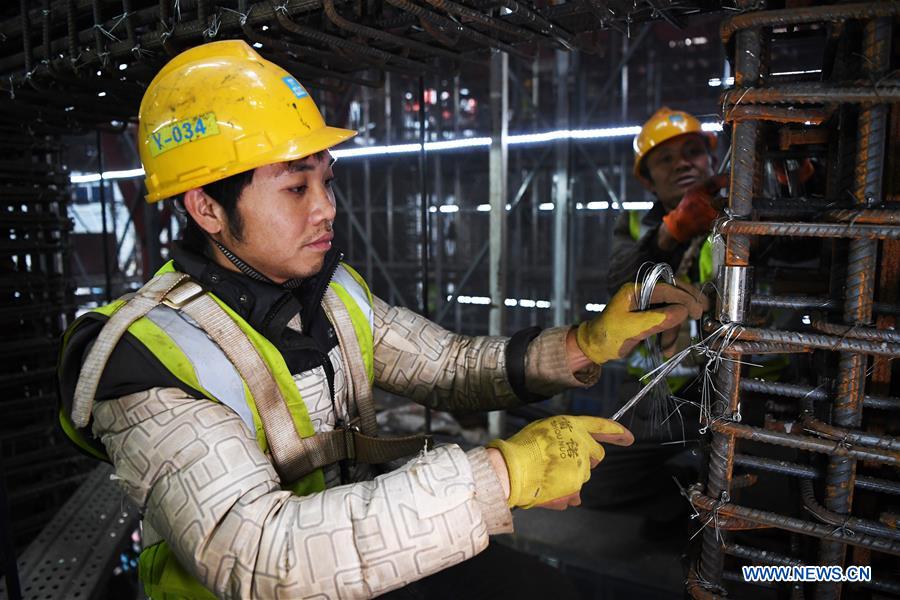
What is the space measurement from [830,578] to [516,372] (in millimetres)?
1031

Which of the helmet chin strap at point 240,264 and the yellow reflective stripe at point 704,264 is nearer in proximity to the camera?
the helmet chin strap at point 240,264

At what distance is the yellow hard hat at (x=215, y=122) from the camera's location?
1583 millimetres

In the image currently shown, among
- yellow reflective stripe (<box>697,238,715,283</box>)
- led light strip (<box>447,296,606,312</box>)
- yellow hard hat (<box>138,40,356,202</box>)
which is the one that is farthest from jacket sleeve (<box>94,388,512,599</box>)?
led light strip (<box>447,296,606,312</box>)

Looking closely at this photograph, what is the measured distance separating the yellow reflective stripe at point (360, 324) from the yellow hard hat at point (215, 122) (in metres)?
0.52

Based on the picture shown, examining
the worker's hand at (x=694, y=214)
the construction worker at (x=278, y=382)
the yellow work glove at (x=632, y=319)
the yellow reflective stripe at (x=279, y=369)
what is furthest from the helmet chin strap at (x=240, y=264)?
the worker's hand at (x=694, y=214)

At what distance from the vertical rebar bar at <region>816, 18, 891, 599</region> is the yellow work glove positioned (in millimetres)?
569

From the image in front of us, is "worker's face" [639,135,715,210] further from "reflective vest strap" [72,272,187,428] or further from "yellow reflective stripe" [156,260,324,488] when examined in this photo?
"reflective vest strap" [72,272,187,428]

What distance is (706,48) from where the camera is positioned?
9195 millimetres

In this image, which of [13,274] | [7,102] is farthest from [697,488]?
[13,274]

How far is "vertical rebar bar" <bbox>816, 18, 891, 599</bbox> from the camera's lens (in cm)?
104

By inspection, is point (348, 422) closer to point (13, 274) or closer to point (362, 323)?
point (362, 323)

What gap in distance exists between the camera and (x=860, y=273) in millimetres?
1095

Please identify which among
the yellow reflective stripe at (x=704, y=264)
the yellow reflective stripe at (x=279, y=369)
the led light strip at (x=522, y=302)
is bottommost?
the led light strip at (x=522, y=302)

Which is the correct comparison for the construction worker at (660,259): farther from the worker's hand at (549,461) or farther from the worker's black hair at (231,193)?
the worker's black hair at (231,193)
